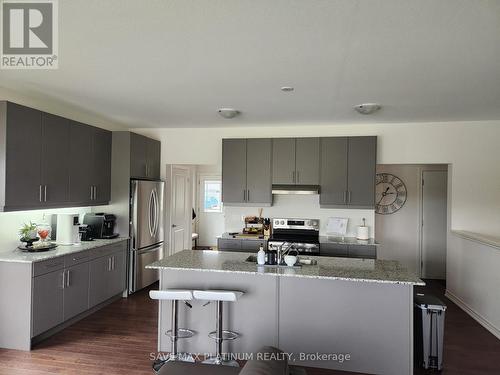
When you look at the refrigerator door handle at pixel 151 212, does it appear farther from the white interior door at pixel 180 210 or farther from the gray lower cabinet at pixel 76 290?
the gray lower cabinet at pixel 76 290

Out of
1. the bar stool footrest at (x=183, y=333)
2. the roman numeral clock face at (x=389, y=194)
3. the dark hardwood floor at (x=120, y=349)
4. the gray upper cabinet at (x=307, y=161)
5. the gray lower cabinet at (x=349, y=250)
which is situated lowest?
the dark hardwood floor at (x=120, y=349)

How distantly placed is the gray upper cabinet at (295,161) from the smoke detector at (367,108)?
1.04 m

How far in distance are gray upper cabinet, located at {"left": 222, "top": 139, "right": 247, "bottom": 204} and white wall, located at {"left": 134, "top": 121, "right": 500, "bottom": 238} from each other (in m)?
0.93

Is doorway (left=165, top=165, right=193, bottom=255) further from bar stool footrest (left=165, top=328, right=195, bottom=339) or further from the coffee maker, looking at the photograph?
bar stool footrest (left=165, top=328, right=195, bottom=339)

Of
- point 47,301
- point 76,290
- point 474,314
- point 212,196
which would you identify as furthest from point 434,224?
point 47,301

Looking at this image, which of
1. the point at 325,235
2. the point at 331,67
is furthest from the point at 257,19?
the point at 325,235

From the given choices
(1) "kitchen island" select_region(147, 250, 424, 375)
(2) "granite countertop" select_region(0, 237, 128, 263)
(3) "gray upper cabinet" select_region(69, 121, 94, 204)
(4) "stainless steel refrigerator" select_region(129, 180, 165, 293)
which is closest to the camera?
(1) "kitchen island" select_region(147, 250, 424, 375)

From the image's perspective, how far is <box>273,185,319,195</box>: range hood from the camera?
489 cm

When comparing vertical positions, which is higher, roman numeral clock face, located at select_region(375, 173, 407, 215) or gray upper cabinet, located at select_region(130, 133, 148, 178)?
gray upper cabinet, located at select_region(130, 133, 148, 178)

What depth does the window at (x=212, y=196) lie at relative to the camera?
8.94 meters

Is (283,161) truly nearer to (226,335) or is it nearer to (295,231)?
(295,231)

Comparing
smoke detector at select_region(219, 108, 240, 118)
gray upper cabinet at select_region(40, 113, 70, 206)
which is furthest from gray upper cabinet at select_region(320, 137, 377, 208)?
gray upper cabinet at select_region(40, 113, 70, 206)

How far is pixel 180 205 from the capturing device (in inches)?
239

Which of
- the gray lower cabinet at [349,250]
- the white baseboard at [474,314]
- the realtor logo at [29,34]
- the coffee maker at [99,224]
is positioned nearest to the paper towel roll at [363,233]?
the gray lower cabinet at [349,250]
